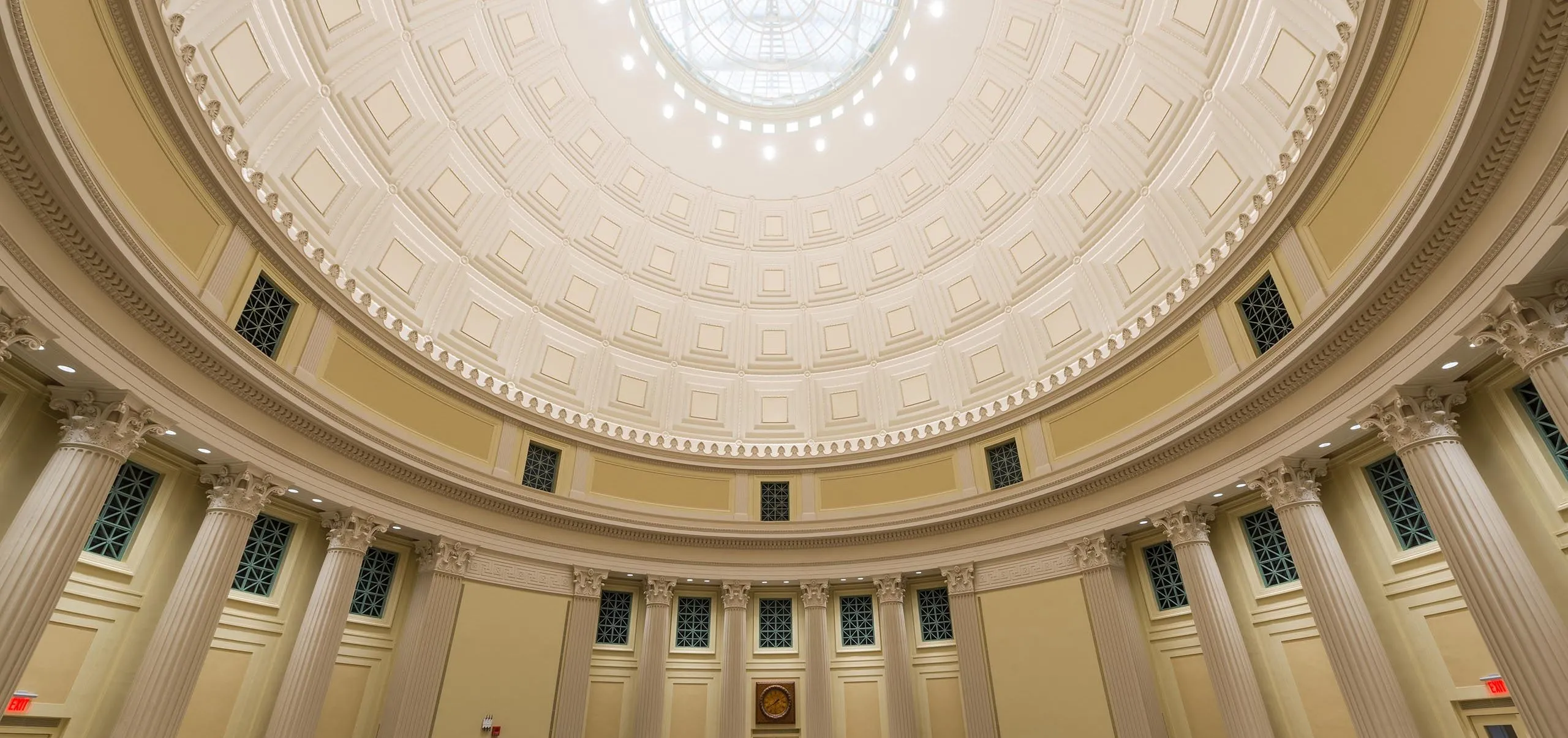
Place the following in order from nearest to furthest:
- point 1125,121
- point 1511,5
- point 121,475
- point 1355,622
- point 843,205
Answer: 1. point 1511,5
2. point 1355,622
3. point 121,475
4. point 1125,121
5. point 843,205

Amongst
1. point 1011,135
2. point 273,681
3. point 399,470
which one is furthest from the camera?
point 1011,135

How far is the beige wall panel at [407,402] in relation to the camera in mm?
14727

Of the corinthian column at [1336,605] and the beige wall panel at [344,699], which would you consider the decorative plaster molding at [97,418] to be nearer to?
the beige wall panel at [344,699]

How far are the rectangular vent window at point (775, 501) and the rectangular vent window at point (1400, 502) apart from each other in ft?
47.1

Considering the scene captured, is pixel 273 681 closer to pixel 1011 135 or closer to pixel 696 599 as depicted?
pixel 696 599

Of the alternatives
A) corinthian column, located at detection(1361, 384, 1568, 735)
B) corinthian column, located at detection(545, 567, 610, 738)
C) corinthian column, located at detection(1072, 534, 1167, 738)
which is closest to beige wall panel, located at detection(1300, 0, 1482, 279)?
corinthian column, located at detection(1361, 384, 1568, 735)

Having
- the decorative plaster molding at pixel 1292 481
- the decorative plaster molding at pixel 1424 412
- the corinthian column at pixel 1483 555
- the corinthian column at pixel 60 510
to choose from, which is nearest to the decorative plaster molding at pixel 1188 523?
the decorative plaster molding at pixel 1292 481

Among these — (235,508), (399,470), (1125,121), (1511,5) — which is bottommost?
(235,508)

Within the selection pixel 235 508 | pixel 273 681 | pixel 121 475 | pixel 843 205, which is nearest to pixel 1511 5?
pixel 843 205

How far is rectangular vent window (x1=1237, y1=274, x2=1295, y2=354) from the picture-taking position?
1293cm

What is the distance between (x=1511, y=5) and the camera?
7.19 metres

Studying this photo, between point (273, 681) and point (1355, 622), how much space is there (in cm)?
2028

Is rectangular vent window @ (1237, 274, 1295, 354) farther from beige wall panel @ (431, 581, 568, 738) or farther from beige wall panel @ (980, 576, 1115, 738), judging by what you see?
beige wall panel @ (431, 581, 568, 738)

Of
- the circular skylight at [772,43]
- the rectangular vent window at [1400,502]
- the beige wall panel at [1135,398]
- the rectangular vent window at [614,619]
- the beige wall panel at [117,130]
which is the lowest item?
the rectangular vent window at [614,619]
